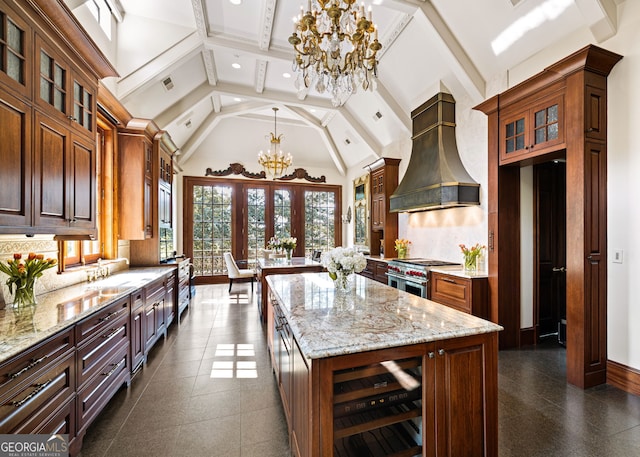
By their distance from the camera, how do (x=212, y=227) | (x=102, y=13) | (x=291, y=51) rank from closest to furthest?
(x=102, y=13) < (x=291, y=51) < (x=212, y=227)

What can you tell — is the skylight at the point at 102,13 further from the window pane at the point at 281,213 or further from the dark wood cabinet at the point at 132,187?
the window pane at the point at 281,213

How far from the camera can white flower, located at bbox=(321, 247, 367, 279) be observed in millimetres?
2133

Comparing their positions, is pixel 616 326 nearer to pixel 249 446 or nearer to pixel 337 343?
pixel 337 343

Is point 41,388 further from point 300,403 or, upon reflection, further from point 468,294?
point 468,294

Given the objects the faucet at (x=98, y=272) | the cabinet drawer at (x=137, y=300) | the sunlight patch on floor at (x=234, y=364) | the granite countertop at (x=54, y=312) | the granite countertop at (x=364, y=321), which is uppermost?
the faucet at (x=98, y=272)

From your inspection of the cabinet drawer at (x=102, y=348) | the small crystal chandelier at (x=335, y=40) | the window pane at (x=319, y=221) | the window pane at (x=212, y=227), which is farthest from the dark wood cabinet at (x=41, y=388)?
the window pane at (x=319, y=221)

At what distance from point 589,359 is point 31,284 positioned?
14.9 ft

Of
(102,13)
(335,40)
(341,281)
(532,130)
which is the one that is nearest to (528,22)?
(532,130)

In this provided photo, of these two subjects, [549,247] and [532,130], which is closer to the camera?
[532,130]

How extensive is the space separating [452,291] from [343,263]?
7.00ft

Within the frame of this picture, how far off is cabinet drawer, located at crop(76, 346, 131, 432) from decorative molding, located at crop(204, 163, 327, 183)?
578 centimetres

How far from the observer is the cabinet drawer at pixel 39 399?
1.27 meters

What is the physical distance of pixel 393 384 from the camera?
1.40m

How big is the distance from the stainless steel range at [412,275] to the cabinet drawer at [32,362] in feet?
12.2
